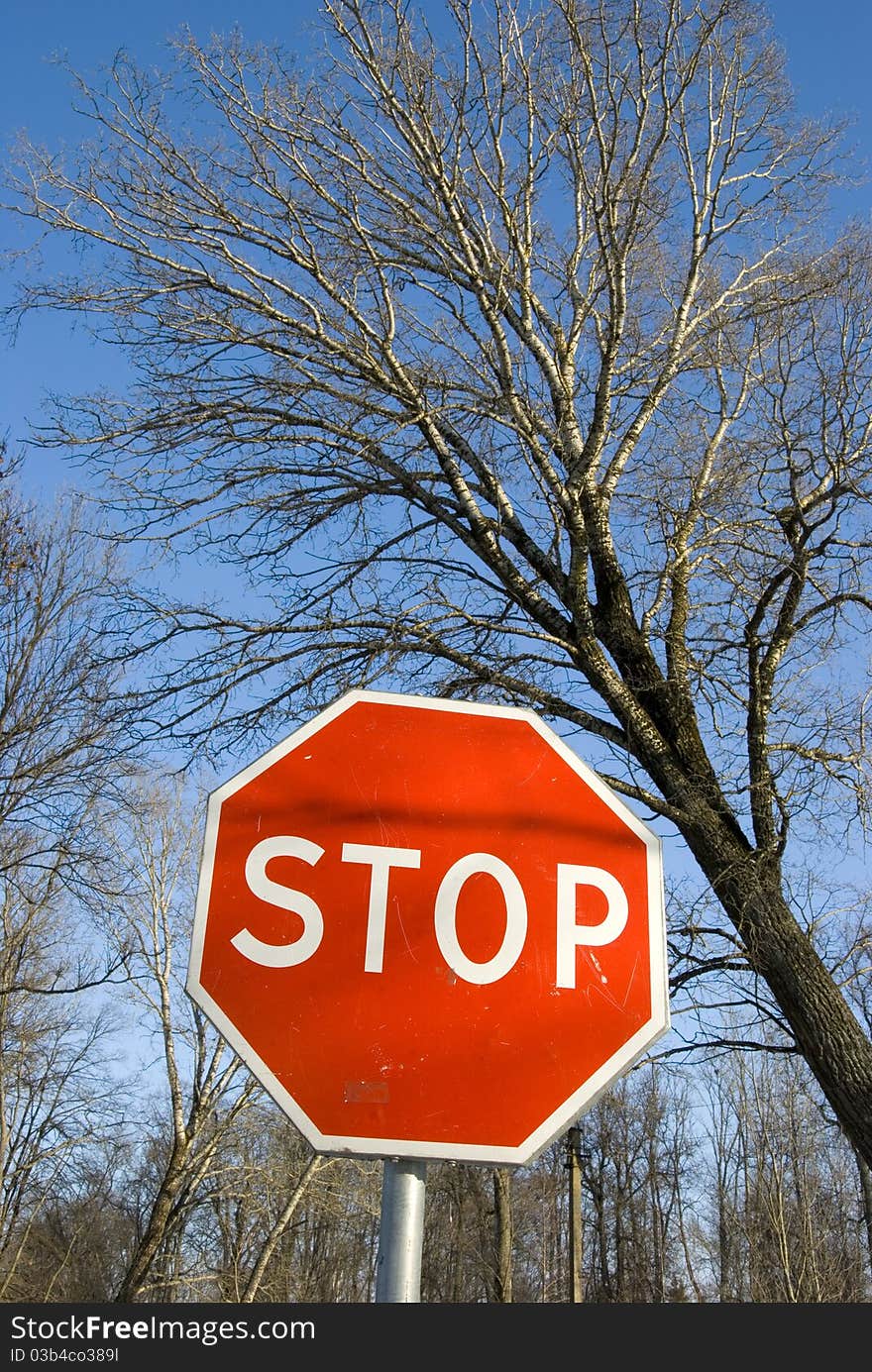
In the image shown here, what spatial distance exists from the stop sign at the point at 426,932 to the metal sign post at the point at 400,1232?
0.12 feet

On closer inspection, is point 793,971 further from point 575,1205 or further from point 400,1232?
point 575,1205

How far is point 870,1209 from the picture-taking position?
1093 inches

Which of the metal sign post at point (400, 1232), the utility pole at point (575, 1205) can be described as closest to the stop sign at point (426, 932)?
the metal sign post at point (400, 1232)

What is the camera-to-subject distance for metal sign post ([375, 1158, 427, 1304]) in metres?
1.49

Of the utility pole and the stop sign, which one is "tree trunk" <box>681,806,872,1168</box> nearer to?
the stop sign

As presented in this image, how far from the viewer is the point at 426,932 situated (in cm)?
175

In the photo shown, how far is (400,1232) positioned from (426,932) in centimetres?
42

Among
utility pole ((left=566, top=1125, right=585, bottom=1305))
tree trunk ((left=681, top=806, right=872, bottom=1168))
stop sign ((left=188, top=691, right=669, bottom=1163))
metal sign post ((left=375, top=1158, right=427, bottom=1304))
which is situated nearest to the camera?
metal sign post ((left=375, top=1158, right=427, bottom=1304))

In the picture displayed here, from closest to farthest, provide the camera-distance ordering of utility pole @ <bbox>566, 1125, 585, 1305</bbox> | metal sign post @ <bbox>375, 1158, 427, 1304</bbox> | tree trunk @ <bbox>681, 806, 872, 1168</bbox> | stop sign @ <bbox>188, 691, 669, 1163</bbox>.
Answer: metal sign post @ <bbox>375, 1158, 427, 1304</bbox> < stop sign @ <bbox>188, 691, 669, 1163</bbox> < tree trunk @ <bbox>681, 806, 872, 1168</bbox> < utility pole @ <bbox>566, 1125, 585, 1305</bbox>

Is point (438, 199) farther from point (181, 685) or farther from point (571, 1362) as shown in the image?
point (571, 1362)

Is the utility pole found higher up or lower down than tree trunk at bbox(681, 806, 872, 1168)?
higher up

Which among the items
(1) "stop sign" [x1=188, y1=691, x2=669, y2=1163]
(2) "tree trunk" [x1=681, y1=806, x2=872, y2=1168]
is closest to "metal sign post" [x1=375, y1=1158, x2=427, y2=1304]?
(1) "stop sign" [x1=188, y1=691, x2=669, y2=1163]

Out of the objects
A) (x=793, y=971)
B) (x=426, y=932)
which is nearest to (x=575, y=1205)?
(x=793, y=971)

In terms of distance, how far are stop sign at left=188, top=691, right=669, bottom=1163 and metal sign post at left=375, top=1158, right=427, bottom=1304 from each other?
0.04 m
